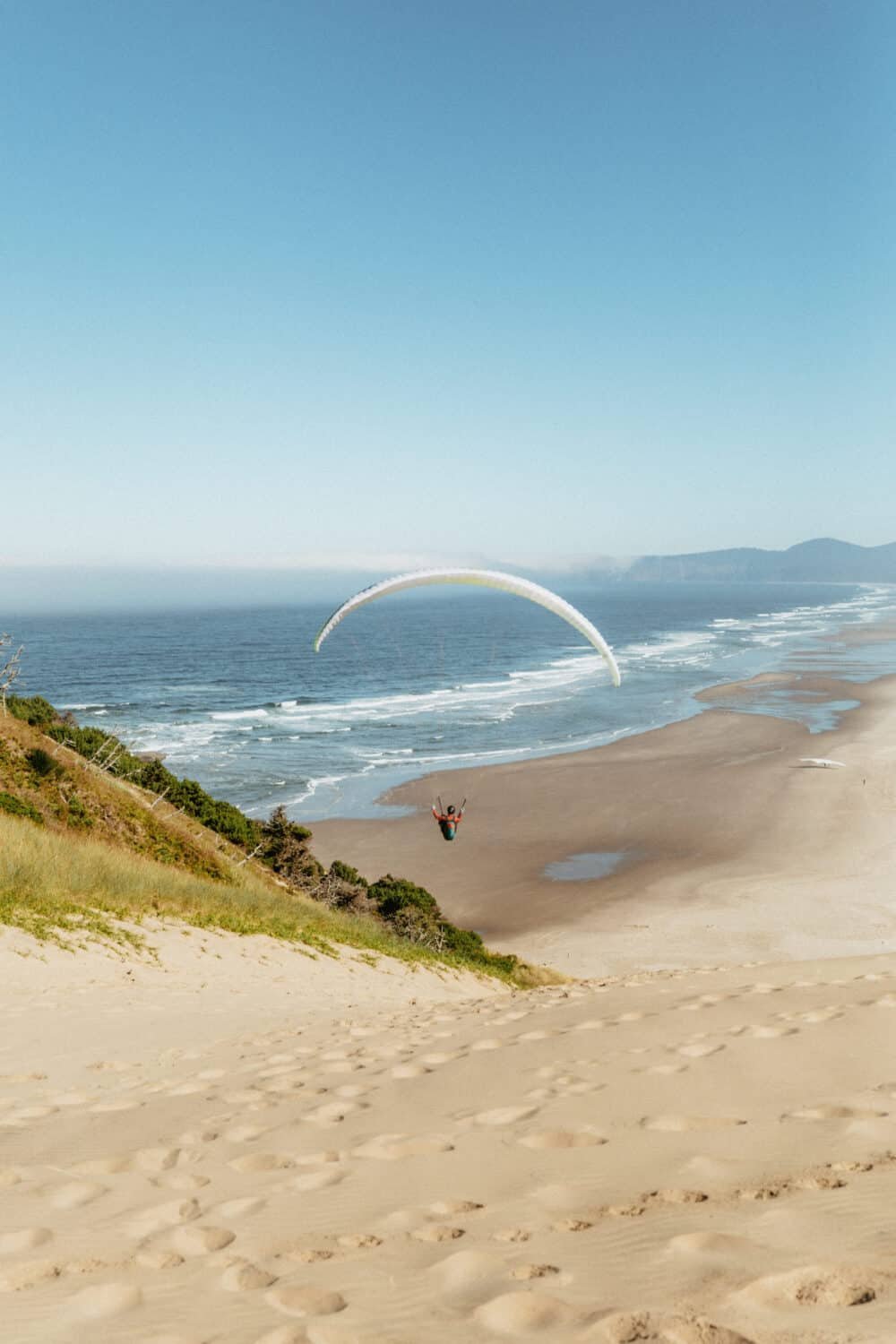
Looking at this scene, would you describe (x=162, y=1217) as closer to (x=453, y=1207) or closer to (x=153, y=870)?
(x=453, y=1207)

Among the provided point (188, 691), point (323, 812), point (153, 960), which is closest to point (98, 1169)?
point (153, 960)

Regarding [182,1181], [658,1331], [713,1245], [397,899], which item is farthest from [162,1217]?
[397,899]

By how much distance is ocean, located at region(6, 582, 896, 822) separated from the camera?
157 ft

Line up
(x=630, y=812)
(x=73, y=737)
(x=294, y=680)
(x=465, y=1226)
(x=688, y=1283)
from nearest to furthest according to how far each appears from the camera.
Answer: (x=688, y=1283) < (x=465, y=1226) < (x=73, y=737) < (x=630, y=812) < (x=294, y=680)

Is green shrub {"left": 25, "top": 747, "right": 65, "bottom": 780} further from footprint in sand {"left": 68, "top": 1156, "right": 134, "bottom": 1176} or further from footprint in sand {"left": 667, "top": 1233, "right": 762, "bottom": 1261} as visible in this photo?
footprint in sand {"left": 667, "top": 1233, "right": 762, "bottom": 1261}

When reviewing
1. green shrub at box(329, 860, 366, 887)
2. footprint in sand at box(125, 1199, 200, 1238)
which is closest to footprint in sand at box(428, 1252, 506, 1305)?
footprint in sand at box(125, 1199, 200, 1238)

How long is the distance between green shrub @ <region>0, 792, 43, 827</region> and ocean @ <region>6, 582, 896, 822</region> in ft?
18.7

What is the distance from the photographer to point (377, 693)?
3009 inches

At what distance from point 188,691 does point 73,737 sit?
55.0 meters

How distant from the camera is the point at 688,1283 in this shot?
2.75m

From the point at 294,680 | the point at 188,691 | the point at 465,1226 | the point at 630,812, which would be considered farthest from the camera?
the point at 294,680

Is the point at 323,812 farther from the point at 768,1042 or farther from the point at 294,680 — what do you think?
the point at 294,680

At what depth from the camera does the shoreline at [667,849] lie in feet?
83.7

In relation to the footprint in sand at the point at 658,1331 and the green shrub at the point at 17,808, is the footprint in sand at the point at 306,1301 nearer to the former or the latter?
the footprint in sand at the point at 658,1331
